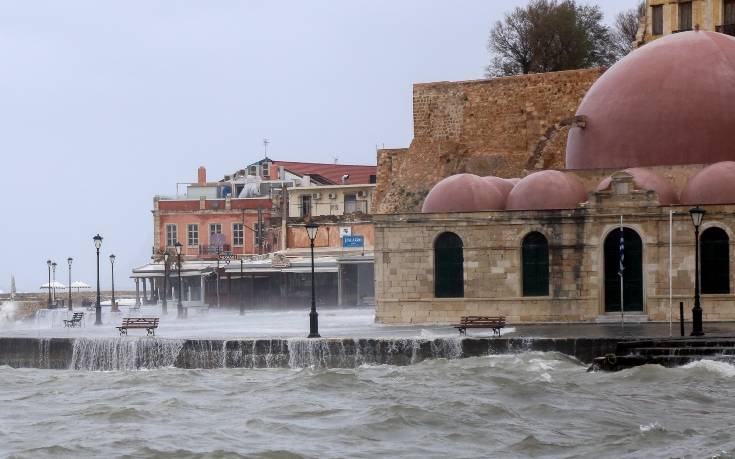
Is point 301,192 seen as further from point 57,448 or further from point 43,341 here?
point 57,448

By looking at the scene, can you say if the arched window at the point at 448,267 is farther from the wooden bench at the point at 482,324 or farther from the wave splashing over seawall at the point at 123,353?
the wave splashing over seawall at the point at 123,353

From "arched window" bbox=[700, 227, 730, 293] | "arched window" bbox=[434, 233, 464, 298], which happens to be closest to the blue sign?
"arched window" bbox=[434, 233, 464, 298]

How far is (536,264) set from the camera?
32.8 m

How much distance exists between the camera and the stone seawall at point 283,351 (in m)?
27.8

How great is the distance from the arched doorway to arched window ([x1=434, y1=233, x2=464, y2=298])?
3121 millimetres

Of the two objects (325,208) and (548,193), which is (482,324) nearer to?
(548,193)

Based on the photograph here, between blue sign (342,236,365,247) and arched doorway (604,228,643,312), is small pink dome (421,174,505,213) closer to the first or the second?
arched doorway (604,228,643,312)

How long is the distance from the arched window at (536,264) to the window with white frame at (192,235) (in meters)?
40.6

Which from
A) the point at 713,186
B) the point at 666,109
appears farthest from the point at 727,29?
the point at 713,186

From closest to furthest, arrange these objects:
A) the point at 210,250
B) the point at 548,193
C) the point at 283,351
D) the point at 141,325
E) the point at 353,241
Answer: the point at 283,351 < the point at 141,325 < the point at 548,193 < the point at 353,241 < the point at 210,250

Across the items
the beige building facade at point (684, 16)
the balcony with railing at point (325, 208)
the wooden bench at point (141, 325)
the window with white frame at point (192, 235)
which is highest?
the beige building facade at point (684, 16)

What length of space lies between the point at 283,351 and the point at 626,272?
7.86m

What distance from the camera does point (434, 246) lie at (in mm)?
33594

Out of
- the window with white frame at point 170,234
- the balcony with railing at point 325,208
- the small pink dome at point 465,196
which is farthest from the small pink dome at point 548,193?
the window with white frame at point 170,234
